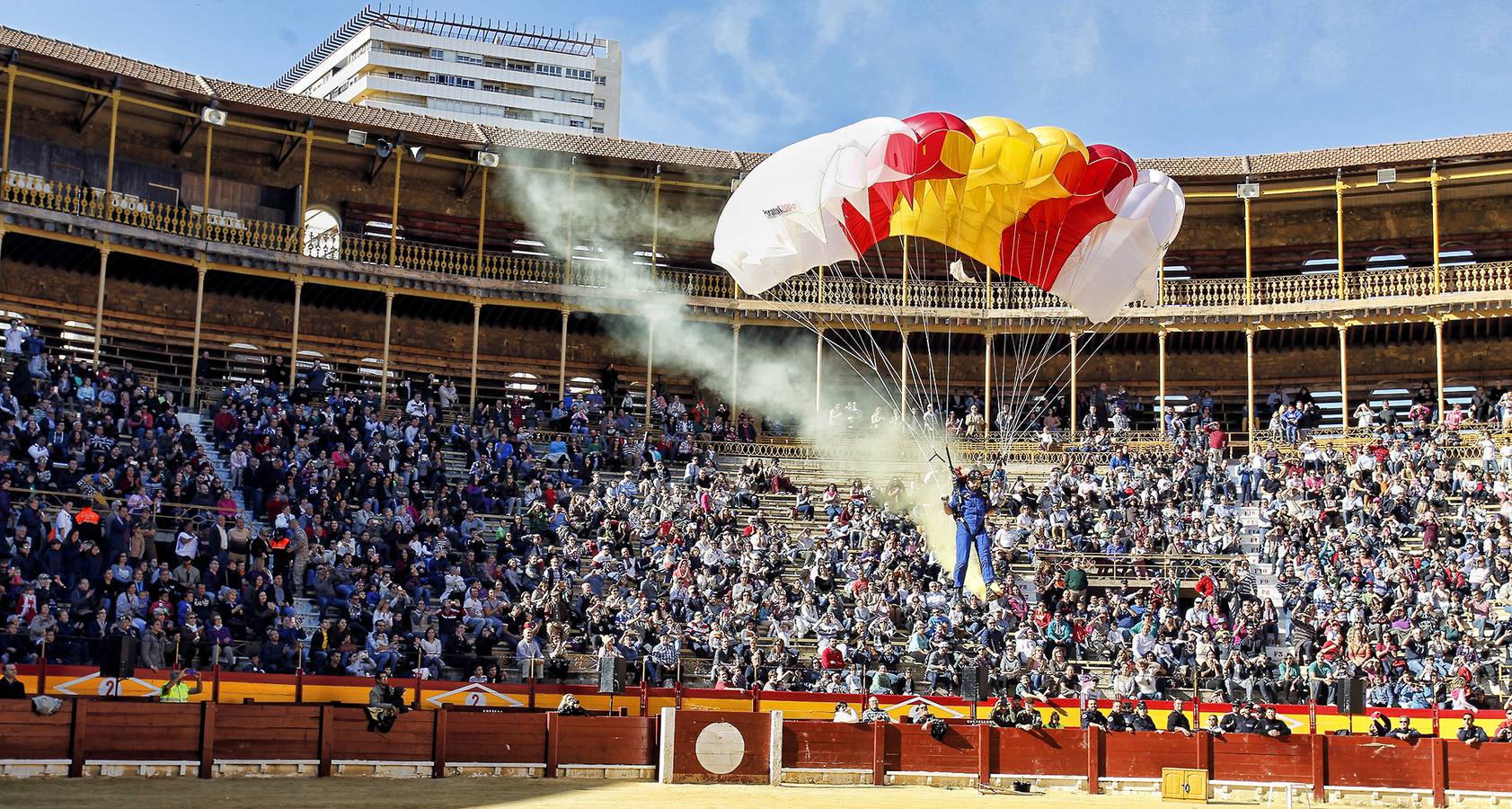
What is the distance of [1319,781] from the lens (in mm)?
19969

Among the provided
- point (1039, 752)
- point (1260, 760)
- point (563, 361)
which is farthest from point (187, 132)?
point (1260, 760)

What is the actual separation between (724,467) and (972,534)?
858 centimetres

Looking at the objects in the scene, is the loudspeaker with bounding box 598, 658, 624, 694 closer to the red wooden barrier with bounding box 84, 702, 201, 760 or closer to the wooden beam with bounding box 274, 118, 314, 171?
the red wooden barrier with bounding box 84, 702, 201, 760

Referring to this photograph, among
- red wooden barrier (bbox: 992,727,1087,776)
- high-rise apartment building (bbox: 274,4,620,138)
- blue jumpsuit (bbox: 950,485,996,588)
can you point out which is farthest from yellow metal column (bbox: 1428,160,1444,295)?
high-rise apartment building (bbox: 274,4,620,138)

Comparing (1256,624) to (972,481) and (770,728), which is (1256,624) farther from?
(770,728)

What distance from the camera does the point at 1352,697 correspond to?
22281 millimetres

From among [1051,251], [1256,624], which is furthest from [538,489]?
[1256,624]

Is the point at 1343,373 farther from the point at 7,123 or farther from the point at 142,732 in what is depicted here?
the point at 7,123

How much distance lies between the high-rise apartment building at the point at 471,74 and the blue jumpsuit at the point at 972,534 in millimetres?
66070

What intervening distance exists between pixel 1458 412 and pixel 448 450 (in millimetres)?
18940

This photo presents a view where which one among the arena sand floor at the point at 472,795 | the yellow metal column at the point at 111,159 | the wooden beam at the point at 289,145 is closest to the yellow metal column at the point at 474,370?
the wooden beam at the point at 289,145

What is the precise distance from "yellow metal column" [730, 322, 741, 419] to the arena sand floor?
17.0 metres

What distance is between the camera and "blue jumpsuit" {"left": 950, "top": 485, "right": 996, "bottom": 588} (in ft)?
83.0

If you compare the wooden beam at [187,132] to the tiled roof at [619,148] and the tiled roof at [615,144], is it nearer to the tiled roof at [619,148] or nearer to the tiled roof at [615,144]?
the tiled roof at [615,144]
